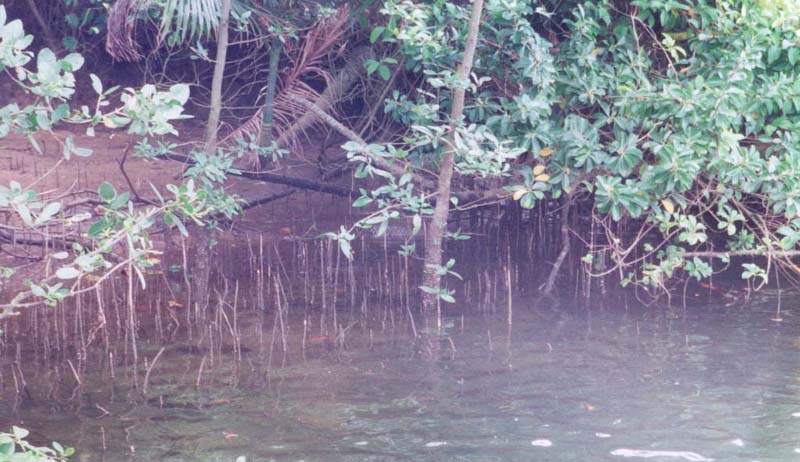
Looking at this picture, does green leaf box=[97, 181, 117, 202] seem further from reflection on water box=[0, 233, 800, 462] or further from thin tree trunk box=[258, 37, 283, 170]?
thin tree trunk box=[258, 37, 283, 170]

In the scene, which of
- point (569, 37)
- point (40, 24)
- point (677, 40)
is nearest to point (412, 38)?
point (569, 37)

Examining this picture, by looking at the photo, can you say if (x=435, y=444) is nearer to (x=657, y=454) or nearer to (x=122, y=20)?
(x=657, y=454)

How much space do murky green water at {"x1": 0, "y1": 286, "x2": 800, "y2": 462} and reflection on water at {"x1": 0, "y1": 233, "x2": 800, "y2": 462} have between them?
0.04ft

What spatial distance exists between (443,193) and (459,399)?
5.83ft

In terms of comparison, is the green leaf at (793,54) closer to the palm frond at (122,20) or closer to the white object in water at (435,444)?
the white object in water at (435,444)

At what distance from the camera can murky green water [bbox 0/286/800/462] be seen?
401cm

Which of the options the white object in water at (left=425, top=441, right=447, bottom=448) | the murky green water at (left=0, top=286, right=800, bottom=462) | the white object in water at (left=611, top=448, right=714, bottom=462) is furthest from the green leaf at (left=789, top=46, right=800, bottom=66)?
the white object in water at (left=425, top=441, right=447, bottom=448)

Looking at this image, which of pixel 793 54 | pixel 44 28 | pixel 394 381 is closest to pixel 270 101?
pixel 394 381

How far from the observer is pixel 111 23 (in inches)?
283

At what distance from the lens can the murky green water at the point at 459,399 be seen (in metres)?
4.01

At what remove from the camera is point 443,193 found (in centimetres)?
605

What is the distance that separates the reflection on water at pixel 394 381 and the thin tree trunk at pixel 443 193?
0.21 meters

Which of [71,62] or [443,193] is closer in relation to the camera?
[71,62]

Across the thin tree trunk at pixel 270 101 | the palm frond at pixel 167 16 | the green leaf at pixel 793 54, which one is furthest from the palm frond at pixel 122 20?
the green leaf at pixel 793 54
